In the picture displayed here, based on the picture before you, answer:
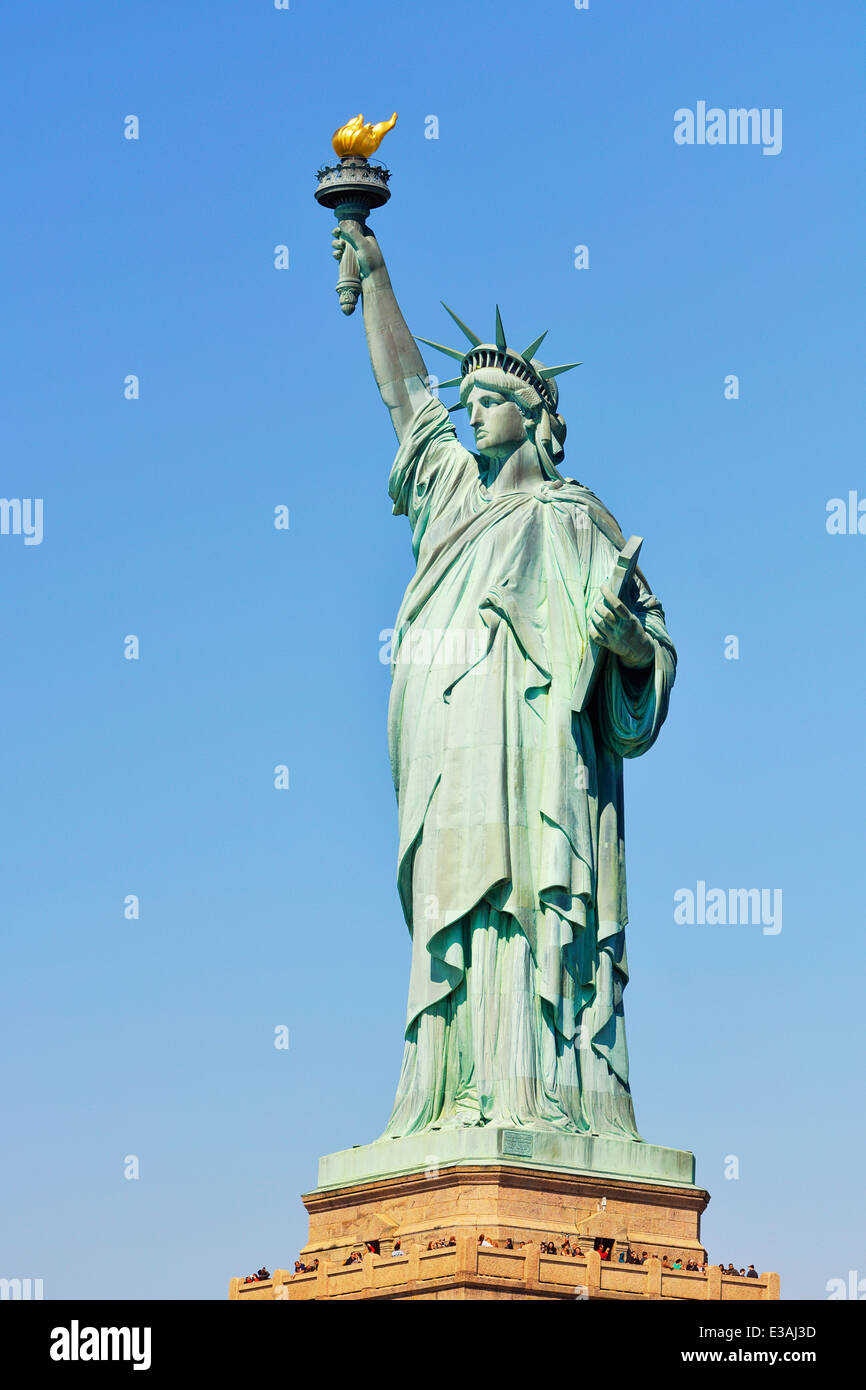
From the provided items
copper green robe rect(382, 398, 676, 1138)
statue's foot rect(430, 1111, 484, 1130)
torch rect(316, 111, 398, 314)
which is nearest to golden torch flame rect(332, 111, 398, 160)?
torch rect(316, 111, 398, 314)

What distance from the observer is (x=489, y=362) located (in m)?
28.2

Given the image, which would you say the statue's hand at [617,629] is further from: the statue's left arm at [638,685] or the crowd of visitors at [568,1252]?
the crowd of visitors at [568,1252]

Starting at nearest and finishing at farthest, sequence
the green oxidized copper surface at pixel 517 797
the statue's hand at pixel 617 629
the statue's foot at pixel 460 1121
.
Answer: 1. the statue's foot at pixel 460 1121
2. the green oxidized copper surface at pixel 517 797
3. the statue's hand at pixel 617 629

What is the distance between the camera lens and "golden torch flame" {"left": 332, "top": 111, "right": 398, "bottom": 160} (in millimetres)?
29594

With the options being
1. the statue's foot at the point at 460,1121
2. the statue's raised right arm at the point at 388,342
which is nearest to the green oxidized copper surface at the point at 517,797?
the statue's foot at the point at 460,1121

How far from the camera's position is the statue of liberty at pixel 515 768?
2600cm

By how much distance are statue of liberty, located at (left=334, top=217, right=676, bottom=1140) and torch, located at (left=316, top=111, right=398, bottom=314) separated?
5.53 feet

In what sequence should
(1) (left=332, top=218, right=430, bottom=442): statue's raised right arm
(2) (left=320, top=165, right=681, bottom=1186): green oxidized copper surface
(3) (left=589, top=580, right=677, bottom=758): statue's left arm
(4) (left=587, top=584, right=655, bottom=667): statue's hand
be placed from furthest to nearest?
(1) (left=332, top=218, right=430, bottom=442): statue's raised right arm
(3) (left=589, top=580, right=677, bottom=758): statue's left arm
(4) (left=587, top=584, right=655, bottom=667): statue's hand
(2) (left=320, top=165, right=681, bottom=1186): green oxidized copper surface

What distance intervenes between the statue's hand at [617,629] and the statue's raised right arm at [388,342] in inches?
149

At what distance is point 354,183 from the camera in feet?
96.9

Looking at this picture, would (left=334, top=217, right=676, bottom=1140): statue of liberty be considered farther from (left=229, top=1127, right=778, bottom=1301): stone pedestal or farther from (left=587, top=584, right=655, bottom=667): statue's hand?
(left=229, top=1127, right=778, bottom=1301): stone pedestal
